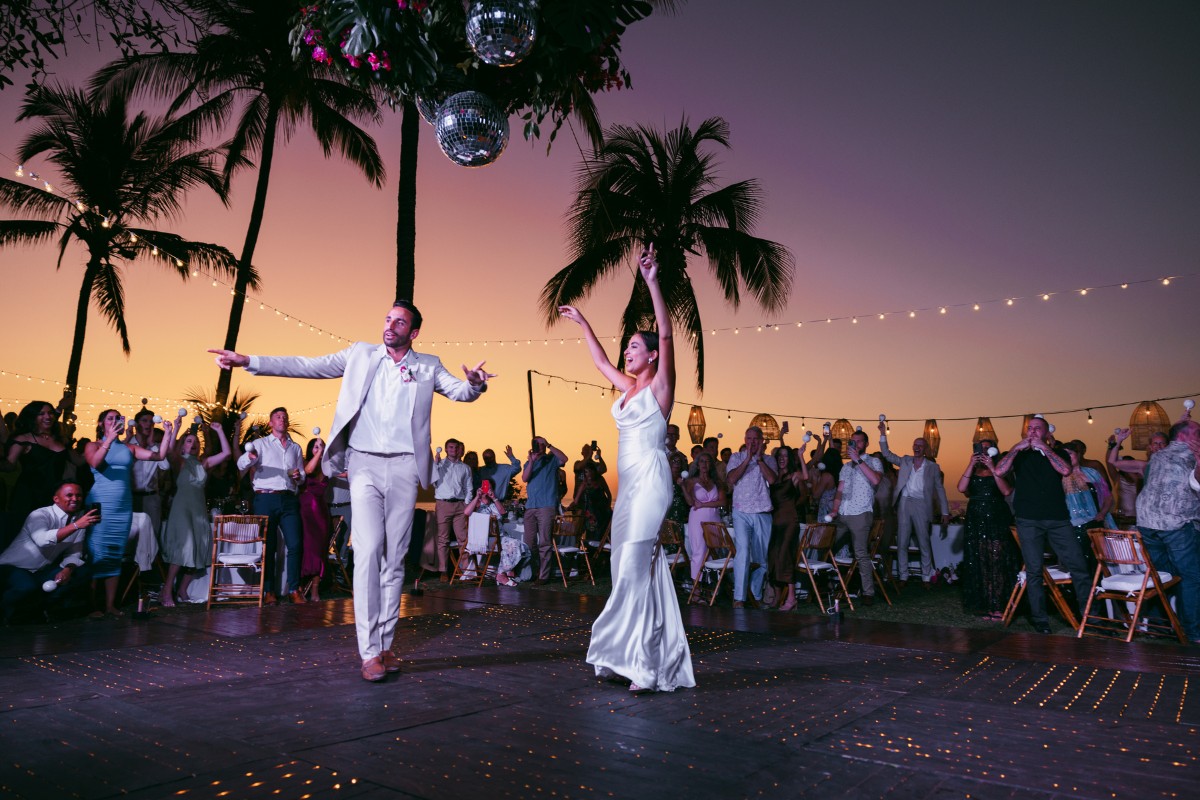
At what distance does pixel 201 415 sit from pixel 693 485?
10.3 meters

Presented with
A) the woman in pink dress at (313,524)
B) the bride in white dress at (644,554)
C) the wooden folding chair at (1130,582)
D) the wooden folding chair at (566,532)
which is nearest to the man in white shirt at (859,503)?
the wooden folding chair at (1130,582)

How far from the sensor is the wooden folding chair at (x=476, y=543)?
39.9 ft

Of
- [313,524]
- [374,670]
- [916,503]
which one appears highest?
[916,503]

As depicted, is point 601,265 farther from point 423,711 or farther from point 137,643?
point 423,711

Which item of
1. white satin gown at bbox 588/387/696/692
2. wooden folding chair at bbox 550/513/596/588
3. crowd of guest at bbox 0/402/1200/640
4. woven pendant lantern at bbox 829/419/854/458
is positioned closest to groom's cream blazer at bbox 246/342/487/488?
white satin gown at bbox 588/387/696/692

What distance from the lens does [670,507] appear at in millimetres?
8508

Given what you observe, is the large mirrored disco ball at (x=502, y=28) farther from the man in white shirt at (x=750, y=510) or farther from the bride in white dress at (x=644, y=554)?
the man in white shirt at (x=750, y=510)

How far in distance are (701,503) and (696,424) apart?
8552mm

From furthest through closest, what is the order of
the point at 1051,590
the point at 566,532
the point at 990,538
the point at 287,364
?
1. the point at 566,532
2. the point at 990,538
3. the point at 1051,590
4. the point at 287,364

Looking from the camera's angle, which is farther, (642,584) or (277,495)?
(277,495)

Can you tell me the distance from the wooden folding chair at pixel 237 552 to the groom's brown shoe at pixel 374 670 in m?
4.21

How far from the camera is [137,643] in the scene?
255 inches

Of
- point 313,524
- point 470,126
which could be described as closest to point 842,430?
point 313,524

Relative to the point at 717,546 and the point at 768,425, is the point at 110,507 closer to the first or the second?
the point at 717,546
